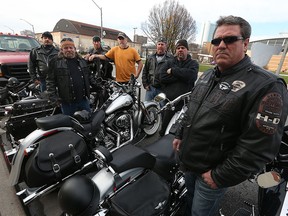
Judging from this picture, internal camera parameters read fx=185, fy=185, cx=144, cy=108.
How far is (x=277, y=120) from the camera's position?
1.00 m

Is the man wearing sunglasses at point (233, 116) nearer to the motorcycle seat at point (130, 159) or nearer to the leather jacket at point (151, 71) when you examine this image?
the motorcycle seat at point (130, 159)

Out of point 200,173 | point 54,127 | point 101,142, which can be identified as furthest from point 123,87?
point 200,173

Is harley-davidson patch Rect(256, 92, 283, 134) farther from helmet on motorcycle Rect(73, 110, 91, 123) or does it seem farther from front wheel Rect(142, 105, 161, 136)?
front wheel Rect(142, 105, 161, 136)

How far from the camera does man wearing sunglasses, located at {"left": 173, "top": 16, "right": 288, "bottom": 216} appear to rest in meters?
1.02

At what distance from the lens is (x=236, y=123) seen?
1125 millimetres

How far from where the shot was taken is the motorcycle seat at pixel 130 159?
4.75 feet

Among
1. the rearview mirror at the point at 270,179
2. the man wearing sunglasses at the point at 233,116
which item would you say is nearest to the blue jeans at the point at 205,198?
the man wearing sunglasses at the point at 233,116

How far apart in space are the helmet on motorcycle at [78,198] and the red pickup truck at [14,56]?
16.9ft

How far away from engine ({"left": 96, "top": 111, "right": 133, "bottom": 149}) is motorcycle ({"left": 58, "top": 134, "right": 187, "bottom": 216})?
4.48 feet

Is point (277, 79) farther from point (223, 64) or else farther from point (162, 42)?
point (162, 42)

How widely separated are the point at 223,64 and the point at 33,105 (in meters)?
2.80

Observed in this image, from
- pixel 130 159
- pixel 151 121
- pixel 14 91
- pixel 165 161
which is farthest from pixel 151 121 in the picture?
pixel 14 91

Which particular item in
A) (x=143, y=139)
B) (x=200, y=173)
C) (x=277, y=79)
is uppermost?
Result: (x=277, y=79)

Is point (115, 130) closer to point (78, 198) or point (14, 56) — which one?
point (78, 198)
